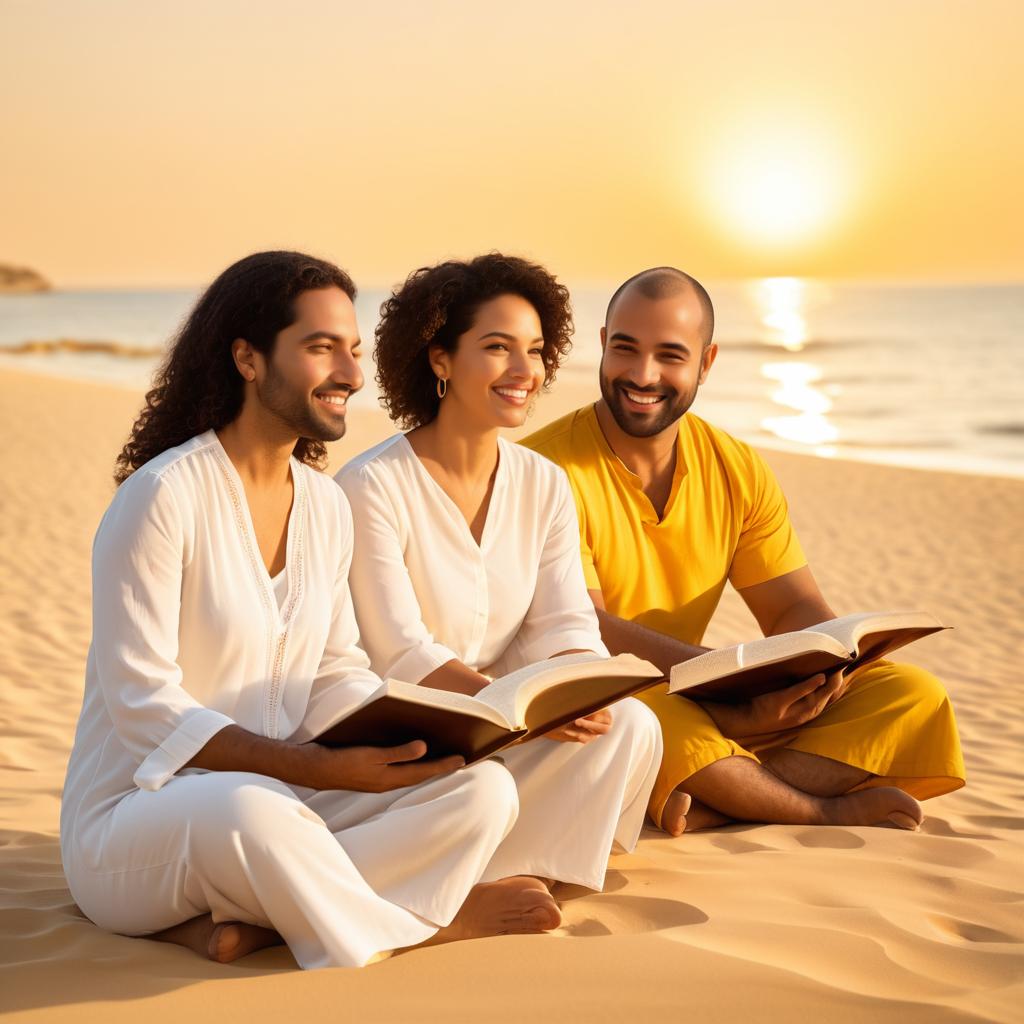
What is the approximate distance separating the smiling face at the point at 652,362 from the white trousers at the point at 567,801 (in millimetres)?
1643

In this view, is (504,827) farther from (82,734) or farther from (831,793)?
(831,793)

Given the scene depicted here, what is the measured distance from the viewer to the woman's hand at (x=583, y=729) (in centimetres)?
369

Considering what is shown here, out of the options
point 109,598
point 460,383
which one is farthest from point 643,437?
point 109,598

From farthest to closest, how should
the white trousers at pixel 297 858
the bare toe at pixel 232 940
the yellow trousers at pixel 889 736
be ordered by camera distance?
the yellow trousers at pixel 889 736
the bare toe at pixel 232 940
the white trousers at pixel 297 858

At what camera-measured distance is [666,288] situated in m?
5.16

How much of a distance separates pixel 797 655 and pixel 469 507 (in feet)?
3.90

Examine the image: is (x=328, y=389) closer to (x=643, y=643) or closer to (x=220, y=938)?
(x=220, y=938)

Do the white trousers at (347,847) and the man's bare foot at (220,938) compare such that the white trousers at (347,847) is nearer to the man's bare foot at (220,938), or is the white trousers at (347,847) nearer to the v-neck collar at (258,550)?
the man's bare foot at (220,938)

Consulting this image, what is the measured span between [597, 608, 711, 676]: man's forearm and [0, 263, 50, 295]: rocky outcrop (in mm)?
95852

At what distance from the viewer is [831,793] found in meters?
4.71

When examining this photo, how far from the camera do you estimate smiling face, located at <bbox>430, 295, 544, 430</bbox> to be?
14.0ft

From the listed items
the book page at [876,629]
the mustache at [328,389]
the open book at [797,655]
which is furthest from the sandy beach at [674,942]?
the mustache at [328,389]

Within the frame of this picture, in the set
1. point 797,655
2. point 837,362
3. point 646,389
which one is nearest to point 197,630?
point 797,655

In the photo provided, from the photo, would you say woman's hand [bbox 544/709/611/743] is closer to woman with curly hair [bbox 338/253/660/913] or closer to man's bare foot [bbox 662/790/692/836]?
woman with curly hair [bbox 338/253/660/913]
